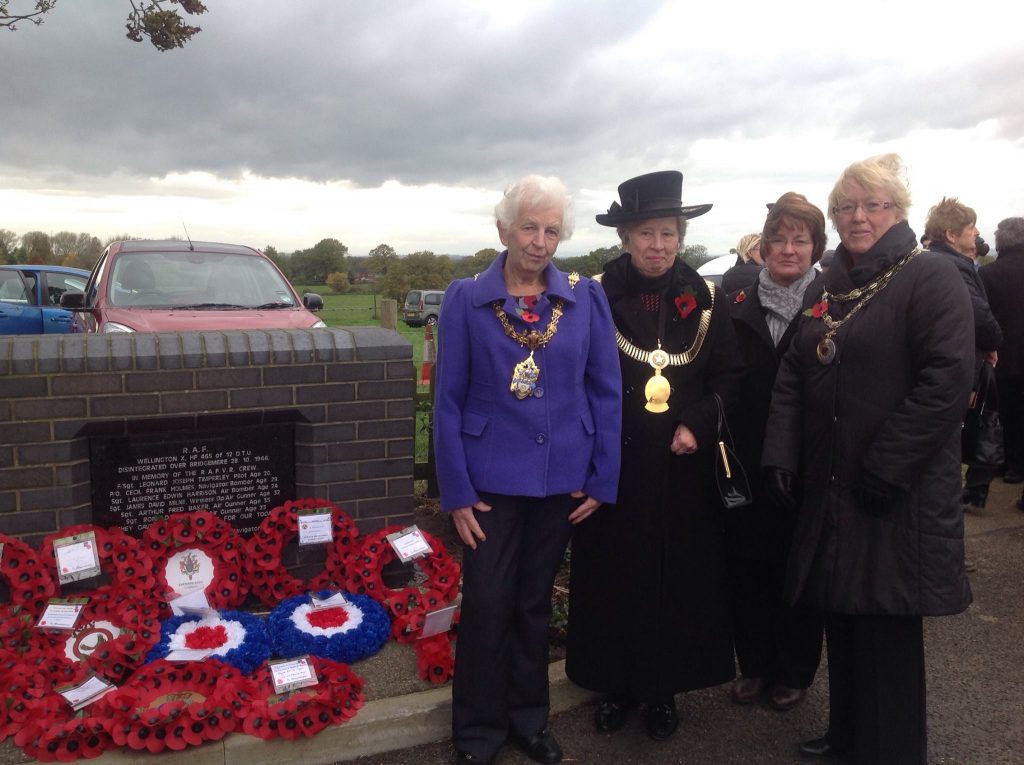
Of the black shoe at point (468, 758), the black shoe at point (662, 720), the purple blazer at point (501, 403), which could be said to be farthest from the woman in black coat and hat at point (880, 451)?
the black shoe at point (468, 758)

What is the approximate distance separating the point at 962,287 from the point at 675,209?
0.91 m

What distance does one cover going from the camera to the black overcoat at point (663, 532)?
2.85 m

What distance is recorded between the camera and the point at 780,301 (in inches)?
124

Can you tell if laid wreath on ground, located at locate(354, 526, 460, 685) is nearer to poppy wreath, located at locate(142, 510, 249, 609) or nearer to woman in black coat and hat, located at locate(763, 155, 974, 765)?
poppy wreath, located at locate(142, 510, 249, 609)

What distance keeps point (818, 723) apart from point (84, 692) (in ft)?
8.99

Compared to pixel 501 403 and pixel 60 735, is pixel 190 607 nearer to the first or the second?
pixel 60 735

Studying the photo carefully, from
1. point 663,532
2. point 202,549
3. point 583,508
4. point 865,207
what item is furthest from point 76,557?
point 865,207

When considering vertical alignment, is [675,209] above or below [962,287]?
above

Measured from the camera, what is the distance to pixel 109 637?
10.3ft

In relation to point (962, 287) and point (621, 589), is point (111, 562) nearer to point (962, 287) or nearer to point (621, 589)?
point (621, 589)

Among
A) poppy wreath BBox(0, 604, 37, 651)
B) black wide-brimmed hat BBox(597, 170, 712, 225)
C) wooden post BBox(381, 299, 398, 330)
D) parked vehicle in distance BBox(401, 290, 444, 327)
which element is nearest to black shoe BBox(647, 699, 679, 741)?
black wide-brimmed hat BBox(597, 170, 712, 225)

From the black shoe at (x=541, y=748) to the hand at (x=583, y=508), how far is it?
0.80 metres

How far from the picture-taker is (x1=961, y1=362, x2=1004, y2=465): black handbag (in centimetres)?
475

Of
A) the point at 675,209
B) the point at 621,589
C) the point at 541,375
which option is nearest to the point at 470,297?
the point at 541,375
